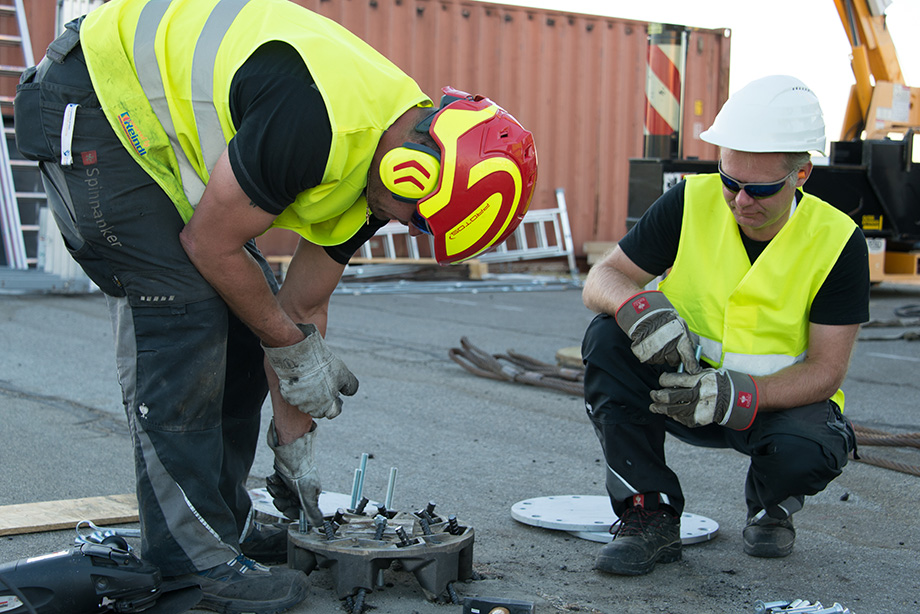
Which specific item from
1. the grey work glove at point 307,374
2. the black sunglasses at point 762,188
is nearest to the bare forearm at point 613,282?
the black sunglasses at point 762,188

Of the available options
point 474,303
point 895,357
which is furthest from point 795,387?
point 474,303

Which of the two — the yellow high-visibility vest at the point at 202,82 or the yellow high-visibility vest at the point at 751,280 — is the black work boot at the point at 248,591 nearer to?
the yellow high-visibility vest at the point at 202,82

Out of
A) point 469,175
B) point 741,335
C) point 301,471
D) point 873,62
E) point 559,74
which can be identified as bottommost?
point 301,471

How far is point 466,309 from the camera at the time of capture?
349 inches

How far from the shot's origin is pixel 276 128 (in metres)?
2.00

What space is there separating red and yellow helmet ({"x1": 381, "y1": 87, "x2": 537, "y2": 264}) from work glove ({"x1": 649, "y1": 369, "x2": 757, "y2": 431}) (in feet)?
2.31

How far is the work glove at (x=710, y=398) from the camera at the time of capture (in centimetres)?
256

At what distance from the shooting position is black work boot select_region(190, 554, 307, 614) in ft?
7.36

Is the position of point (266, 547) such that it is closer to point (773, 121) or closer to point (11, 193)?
point (773, 121)

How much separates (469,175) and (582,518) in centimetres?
132

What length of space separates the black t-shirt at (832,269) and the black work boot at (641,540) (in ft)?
2.43

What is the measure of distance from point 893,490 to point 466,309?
5.68 m

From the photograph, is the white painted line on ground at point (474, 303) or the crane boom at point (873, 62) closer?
the white painted line on ground at point (474, 303)

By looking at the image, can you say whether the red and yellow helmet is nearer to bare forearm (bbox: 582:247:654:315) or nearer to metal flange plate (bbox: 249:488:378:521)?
bare forearm (bbox: 582:247:654:315)
